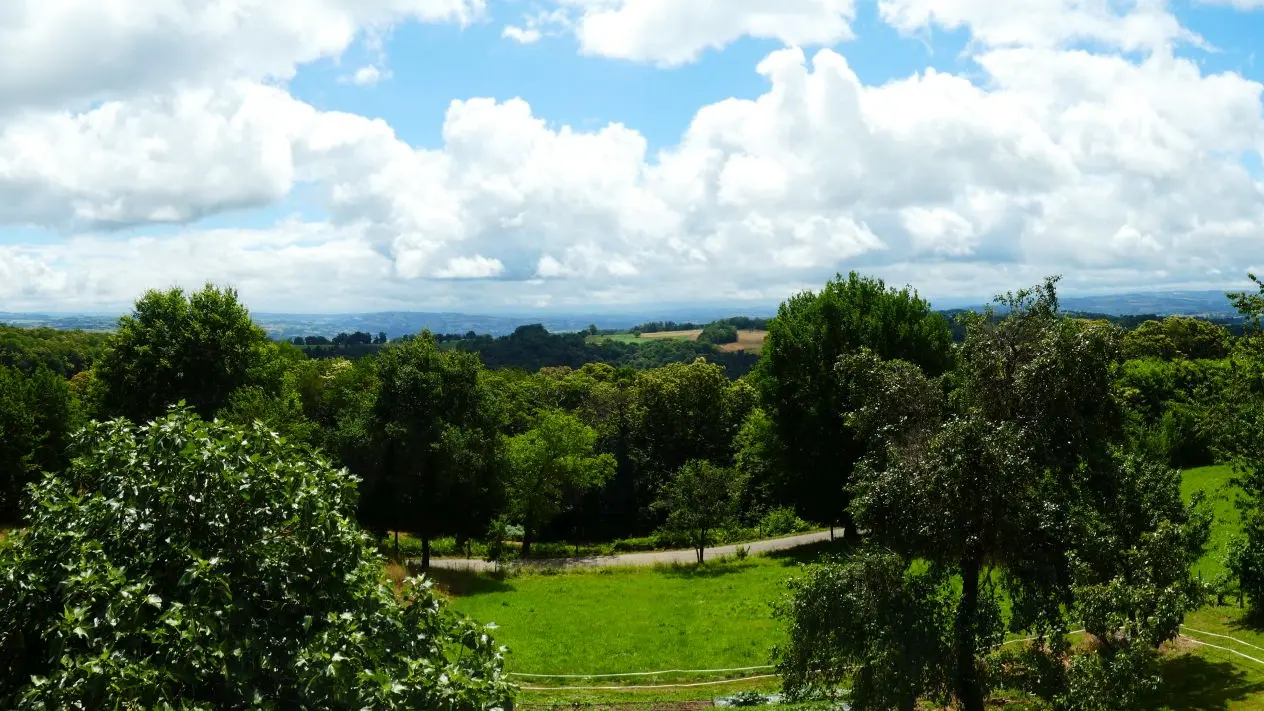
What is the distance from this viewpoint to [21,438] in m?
40.9

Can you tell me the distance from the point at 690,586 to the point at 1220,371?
2282cm

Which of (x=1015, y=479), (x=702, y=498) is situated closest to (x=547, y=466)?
(x=702, y=498)

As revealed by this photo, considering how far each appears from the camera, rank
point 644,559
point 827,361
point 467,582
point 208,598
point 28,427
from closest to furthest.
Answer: point 208,598, point 467,582, point 827,361, point 28,427, point 644,559

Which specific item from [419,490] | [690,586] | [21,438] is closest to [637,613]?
[690,586]

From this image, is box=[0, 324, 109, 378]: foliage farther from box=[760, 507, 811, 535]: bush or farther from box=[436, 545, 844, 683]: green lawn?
box=[760, 507, 811, 535]: bush

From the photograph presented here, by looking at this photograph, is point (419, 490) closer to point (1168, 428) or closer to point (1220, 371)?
point (1220, 371)

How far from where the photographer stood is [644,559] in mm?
49844

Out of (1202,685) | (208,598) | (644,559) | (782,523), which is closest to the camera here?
(208,598)

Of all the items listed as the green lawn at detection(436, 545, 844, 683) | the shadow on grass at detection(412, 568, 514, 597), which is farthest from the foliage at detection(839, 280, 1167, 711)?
the shadow on grass at detection(412, 568, 514, 597)

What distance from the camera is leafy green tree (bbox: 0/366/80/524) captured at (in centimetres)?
4044

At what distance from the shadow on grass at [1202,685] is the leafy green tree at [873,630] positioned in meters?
6.50

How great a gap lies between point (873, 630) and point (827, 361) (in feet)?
82.0

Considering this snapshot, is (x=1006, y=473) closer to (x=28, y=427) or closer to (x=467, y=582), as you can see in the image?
(x=467, y=582)

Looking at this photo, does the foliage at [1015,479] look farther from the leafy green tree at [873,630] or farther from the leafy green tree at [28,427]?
the leafy green tree at [28,427]
